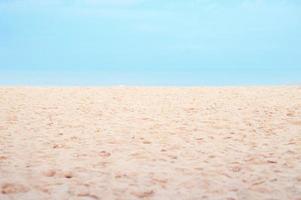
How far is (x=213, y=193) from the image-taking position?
16.5ft

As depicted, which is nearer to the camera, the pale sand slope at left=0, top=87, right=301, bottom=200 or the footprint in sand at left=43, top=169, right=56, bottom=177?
the pale sand slope at left=0, top=87, right=301, bottom=200

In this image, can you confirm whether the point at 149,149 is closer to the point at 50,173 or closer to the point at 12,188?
the point at 50,173

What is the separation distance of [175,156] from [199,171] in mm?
943

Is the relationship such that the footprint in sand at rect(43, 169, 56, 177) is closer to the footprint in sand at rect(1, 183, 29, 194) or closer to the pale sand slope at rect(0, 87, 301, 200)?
the pale sand slope at rect(0, 87, 301, 200)

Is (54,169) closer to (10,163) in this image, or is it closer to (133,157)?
(10,163)

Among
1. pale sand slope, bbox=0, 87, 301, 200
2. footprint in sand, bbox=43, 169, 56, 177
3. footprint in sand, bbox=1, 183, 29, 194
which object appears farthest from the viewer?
footprint in sand, bbox=43, 169, 56, 177

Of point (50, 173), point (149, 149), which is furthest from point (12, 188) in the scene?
point (149, 149)

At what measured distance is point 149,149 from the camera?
7.17 meters

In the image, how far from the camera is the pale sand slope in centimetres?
516

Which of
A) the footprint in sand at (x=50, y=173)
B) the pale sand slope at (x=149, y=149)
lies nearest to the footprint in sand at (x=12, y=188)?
the pale sand slope at (x=149, y=149)

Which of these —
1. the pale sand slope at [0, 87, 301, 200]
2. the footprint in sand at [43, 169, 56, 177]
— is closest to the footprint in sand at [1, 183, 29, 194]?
the pale sand slope at [0, 87, 301, 200]

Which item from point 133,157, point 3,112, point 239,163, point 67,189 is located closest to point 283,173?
point 239,163

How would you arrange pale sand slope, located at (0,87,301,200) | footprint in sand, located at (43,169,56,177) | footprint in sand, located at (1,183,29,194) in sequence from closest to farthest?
footprint in sand, located at (1,183,29,194), pale sand slope, located at (0,87,301,200), footprint in sand, located at (43,169,56,177)

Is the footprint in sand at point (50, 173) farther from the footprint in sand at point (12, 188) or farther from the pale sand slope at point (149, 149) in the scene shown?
the footprint in sand at point (12, 188)
